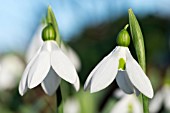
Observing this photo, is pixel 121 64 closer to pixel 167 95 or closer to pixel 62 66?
pixel 62 66

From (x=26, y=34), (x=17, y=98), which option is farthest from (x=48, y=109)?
(x=26, y=34)

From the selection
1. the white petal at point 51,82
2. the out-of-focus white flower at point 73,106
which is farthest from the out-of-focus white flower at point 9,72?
the white petal at point 51,82

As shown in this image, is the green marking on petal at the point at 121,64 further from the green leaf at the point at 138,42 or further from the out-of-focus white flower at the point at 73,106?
the out-of-focus white flower at the point at 73,106

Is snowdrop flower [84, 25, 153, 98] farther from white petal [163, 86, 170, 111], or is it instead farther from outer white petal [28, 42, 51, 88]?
white petal [163, 86, 170, 111]

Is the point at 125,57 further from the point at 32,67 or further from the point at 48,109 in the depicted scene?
the point at 48,109

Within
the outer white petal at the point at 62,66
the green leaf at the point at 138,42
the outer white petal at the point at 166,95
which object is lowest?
the outer white petal at the point at 166,95

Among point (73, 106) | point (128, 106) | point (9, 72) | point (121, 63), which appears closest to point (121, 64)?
point (121, 63)
